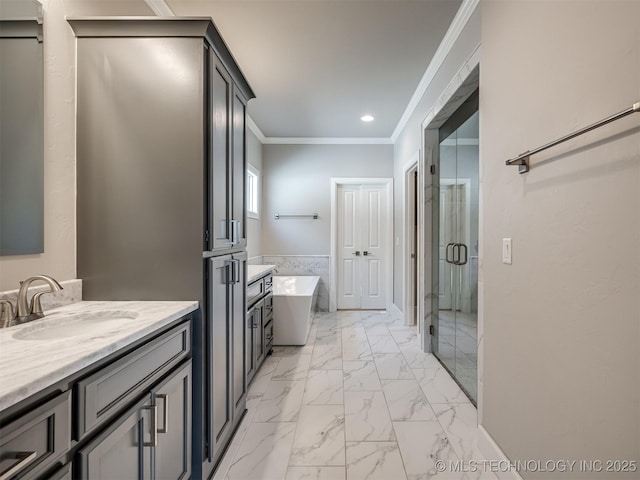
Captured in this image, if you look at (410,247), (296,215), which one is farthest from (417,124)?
(296,215)

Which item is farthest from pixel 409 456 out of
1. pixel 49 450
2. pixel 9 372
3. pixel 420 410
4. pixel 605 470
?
pixel 9 372

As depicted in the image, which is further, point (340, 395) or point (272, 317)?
point (272, 317)

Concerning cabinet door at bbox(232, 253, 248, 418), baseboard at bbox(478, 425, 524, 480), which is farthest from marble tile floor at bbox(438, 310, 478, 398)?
cabinet door at bbox(232, 253, 248, 418)

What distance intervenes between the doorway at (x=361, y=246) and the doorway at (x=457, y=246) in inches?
71.9

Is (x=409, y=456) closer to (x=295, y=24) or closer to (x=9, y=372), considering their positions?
(x=9, y=372)

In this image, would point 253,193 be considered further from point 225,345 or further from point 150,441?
point 150,441

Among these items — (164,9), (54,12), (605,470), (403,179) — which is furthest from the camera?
(403,179)

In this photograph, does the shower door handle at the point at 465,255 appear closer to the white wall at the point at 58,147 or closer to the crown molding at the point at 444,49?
the crown molding at the point at 444,49

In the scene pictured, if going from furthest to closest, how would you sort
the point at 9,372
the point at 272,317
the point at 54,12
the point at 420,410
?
1. the point at 272,317
2. the point at 420,410
3. the point at 54,12
4. the point at 9,372

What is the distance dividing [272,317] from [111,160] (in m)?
2.23

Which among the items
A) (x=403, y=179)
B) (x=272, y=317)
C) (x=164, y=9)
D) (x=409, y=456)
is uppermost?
(x=164, y=9)

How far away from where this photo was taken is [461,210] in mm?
2557

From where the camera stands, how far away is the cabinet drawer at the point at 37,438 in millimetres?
614

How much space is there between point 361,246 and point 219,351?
3610 mm
